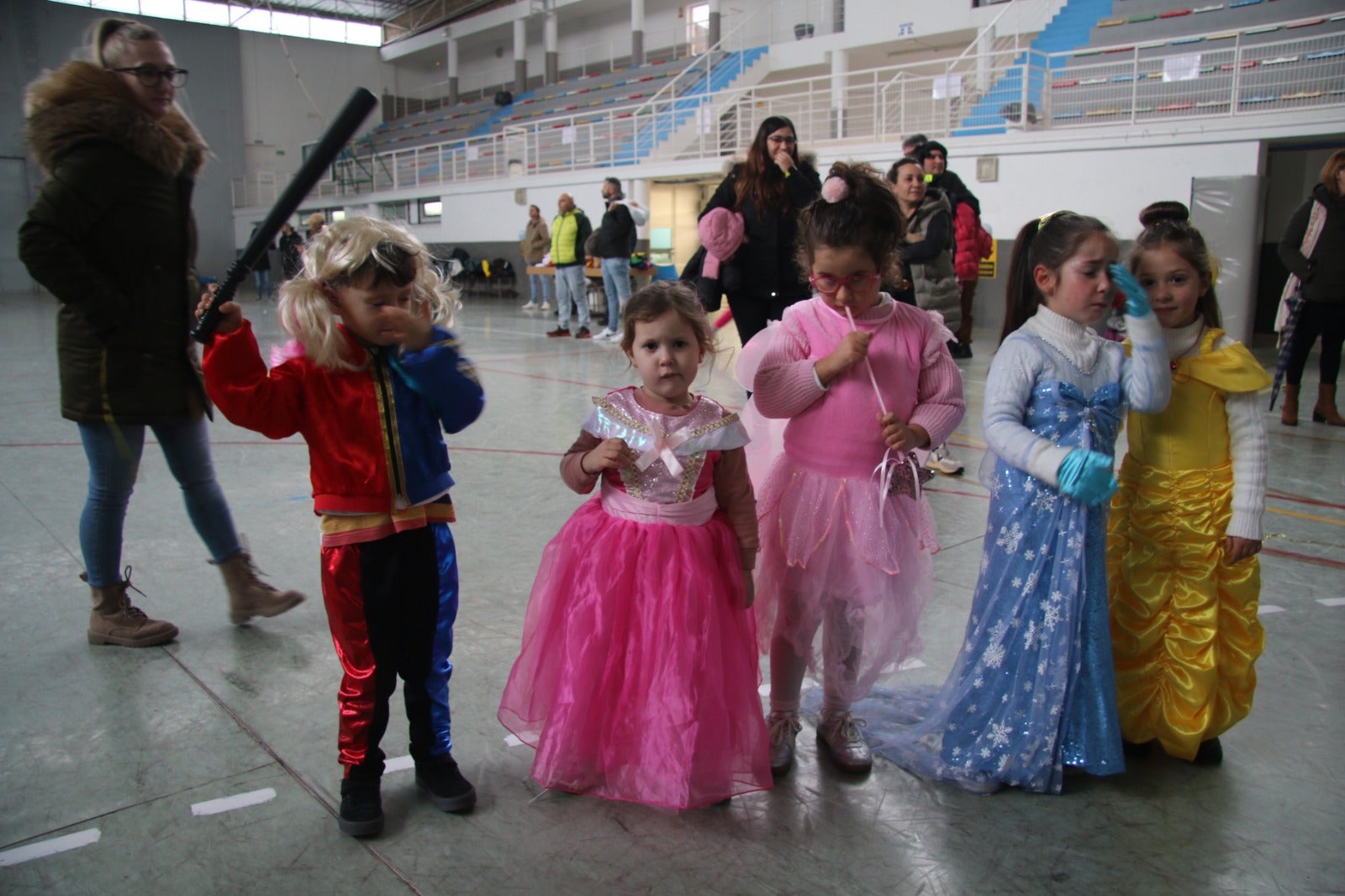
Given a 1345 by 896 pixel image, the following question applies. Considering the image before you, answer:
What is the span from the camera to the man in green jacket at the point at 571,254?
11.3 m

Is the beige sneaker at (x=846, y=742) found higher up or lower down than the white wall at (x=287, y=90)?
lower down

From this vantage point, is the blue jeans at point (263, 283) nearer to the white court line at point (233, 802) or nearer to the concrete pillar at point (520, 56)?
the concrete pillar at point (520, 56)

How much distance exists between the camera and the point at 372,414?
190 cm

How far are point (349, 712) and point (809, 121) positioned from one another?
14.7m

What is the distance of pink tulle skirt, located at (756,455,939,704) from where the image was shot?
211 centimetres

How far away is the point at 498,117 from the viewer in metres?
25.8

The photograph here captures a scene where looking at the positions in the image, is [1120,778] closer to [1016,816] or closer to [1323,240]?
[1016,816]

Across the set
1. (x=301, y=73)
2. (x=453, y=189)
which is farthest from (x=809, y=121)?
(x=301, y=73)

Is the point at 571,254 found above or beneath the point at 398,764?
above

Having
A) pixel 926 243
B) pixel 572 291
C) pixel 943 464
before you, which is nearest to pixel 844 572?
pixel 943 464

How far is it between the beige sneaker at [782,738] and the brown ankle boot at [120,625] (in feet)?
6.03

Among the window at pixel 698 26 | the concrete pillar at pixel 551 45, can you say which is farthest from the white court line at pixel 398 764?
the concrete pillar at pixel 551 45

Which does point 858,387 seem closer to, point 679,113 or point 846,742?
point 846,742

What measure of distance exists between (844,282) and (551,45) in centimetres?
2648
